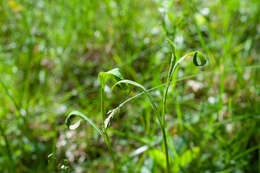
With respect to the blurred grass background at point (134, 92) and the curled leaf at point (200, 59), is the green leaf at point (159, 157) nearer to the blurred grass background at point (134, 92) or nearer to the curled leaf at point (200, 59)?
the blurred grass background at point (134, 92)

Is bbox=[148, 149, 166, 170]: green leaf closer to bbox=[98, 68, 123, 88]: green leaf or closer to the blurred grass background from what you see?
the blurred grass background

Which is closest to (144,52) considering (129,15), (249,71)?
(129,15)

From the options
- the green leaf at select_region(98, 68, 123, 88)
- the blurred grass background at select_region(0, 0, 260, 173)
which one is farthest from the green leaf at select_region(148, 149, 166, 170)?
the green leaf at select_region(98, 68, 123, 88)

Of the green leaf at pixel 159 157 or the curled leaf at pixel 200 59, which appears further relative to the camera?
the green leaf at pixel 159 157

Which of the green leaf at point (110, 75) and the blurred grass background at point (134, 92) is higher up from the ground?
the green leaf at point (110, 75)

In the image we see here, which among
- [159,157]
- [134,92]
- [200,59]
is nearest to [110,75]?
[200,59]

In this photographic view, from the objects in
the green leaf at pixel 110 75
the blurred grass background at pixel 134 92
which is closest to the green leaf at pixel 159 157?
the blurred grass background at pixel 134 92

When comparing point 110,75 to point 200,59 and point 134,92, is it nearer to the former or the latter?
point 200,59

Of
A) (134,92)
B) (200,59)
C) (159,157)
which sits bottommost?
(159,157)

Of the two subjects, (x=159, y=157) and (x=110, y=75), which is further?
(x=159, y=157)
